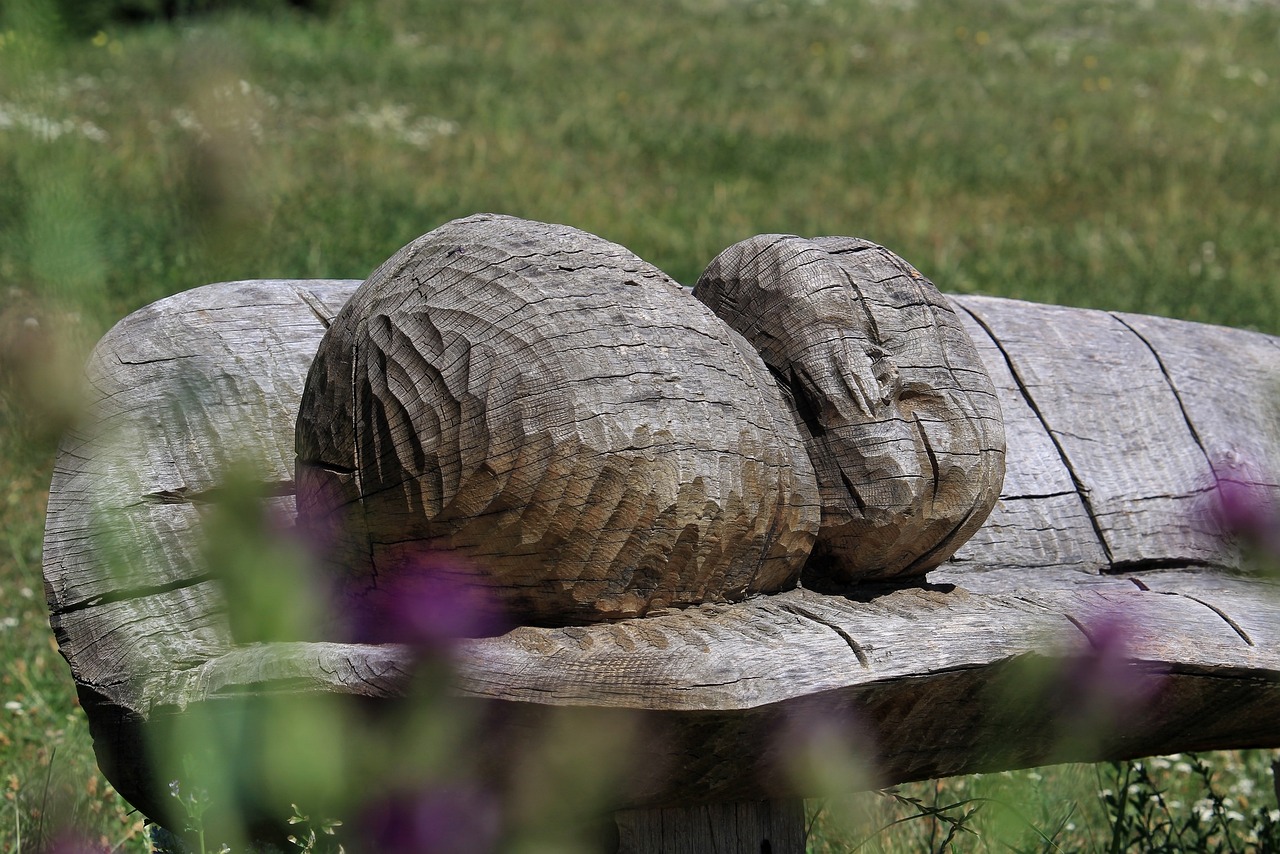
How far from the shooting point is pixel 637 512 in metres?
1.58

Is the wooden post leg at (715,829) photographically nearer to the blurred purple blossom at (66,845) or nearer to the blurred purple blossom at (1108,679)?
the blurred purple blossom at (1108,679)

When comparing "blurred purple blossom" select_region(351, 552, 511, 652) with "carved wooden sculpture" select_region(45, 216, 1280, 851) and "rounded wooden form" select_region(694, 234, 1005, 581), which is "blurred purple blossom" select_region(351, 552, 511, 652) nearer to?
"carved wooden sculpture" select_region(45, 216, 1280, 851)

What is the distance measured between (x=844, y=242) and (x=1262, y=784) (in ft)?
8.07

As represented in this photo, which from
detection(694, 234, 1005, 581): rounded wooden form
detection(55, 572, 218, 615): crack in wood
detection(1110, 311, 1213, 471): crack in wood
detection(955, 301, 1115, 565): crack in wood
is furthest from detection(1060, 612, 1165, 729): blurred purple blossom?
detection(55, 572, 218, 615): crack in wood

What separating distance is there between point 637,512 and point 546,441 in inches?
5.6

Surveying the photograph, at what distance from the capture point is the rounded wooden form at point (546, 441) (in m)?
1.57

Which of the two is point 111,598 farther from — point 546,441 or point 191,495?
point 546,441

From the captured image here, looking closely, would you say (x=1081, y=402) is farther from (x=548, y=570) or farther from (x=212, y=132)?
(x=212, y=132)

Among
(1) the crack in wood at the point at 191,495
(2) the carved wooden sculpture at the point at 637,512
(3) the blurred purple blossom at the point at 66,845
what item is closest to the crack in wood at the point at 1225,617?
(2) the carved wooden sculpture at the point at 637,512

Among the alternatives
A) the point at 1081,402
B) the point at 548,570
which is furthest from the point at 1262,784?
the point at 548,570

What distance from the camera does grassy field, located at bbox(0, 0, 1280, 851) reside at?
47cm

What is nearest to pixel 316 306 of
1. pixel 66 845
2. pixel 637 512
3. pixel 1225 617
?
pixel 637 512

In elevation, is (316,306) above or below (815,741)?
above

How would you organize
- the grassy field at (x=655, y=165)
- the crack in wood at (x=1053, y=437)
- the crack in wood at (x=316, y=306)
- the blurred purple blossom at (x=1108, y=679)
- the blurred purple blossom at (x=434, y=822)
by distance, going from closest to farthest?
1. the grassy field at (x=655, y=165)
2. the blurred purple blossom at (x=434, y=822)
3. the blurred purple blossom at (x=1108, y=679)
4. the crack in wood at (x=316, y=306)
5. the crack in wood at (x=1053, y=437)
